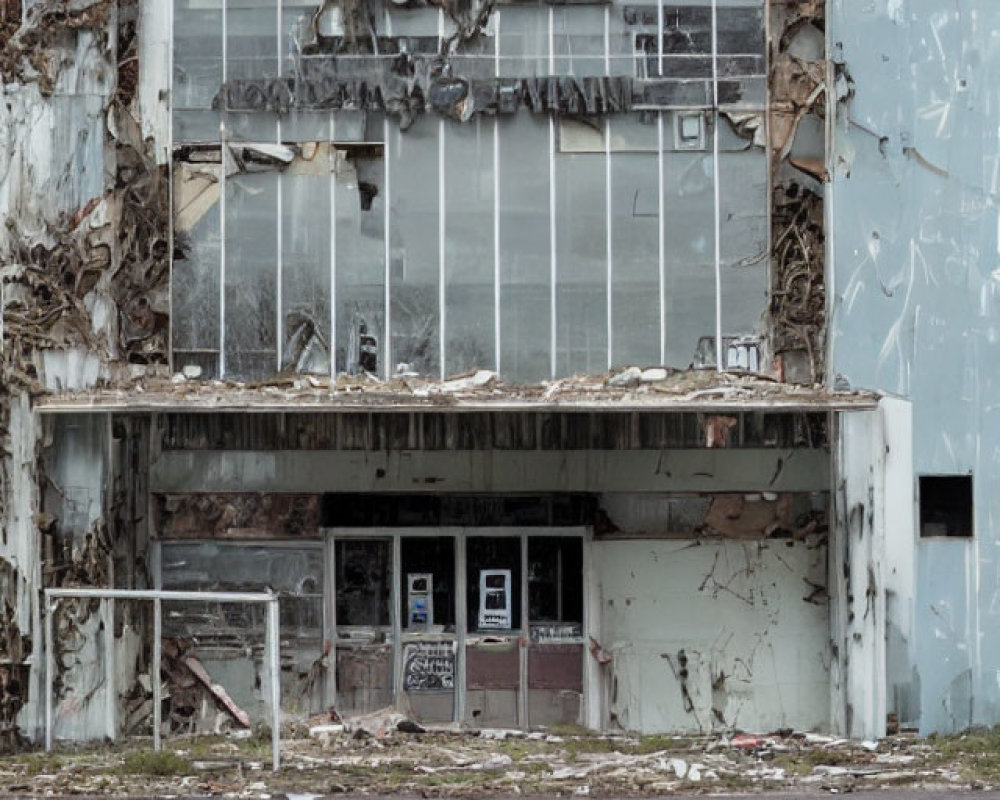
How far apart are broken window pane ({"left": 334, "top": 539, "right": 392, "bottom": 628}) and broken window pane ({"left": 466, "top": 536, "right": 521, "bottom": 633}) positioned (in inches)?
31.8

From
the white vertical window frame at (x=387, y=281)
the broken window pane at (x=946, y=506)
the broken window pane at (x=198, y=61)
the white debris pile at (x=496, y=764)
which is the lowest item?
the white debris pile at (x=496, y=764)

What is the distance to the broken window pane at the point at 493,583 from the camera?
56.9ft

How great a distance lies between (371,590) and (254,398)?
2498 millimetres

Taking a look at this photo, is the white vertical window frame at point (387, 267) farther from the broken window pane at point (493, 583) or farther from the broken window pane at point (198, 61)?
the broken window pane at point (493, 583)

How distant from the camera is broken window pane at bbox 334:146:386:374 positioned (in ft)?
54.2

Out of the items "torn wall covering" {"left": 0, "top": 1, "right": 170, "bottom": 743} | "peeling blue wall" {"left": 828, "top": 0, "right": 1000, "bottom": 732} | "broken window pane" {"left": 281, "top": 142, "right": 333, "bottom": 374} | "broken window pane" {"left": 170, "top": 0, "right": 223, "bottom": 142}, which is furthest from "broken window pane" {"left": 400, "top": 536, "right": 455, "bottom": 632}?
"broken window pane" {"left": 170, "top": 0, "right": 223, "bottom": 142}

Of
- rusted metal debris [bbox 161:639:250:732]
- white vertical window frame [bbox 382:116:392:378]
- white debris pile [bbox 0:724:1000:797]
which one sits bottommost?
white debris pile [bbox 0:724:1000:797]

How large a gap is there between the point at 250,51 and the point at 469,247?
2.75 meters

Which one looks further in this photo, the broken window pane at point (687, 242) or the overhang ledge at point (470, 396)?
the broken window pane at point (687, 242)

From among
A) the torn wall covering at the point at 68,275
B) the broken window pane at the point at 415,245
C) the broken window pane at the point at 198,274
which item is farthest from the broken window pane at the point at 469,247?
the torn wall covering at the point at 68,275

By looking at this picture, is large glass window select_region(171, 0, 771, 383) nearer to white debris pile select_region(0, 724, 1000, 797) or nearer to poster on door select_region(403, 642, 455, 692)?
poster on door select_region(403, 642, 455, 692)

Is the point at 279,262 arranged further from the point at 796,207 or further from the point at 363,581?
the point at 796,207

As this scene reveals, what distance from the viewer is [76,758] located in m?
15.2

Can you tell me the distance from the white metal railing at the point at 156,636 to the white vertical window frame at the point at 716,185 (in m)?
4.77
